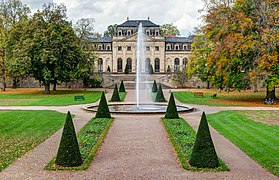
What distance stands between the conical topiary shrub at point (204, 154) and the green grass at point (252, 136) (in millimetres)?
1696

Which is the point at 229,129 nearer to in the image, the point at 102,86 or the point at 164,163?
the point at 164,163

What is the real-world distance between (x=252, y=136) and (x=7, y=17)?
153 ft

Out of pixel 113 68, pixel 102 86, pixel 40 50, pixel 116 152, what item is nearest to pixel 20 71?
pixel 40 50

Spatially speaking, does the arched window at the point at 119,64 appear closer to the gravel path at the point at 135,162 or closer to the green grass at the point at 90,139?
the green grass at the point at 90,139

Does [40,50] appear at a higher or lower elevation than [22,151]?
higher

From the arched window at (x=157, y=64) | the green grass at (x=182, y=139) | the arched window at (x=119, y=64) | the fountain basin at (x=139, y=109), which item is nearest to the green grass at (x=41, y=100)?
the fountain basin at (x=139, y=109)

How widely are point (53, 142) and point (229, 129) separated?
28.5ft

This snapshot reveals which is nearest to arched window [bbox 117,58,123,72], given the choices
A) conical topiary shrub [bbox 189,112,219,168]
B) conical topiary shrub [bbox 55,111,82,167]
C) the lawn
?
the lawn

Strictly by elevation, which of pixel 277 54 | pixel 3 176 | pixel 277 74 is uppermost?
pixel 277 54

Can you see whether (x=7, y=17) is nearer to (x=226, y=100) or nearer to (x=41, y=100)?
(x=41, y=100)

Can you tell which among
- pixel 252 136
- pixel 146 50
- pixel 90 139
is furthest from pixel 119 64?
pixel 90 139

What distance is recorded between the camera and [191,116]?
2092cm

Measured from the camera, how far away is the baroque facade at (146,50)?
83.4m

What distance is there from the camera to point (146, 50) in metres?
85.1
